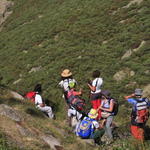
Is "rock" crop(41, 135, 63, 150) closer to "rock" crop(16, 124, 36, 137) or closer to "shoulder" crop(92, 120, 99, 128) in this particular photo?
Result: "rock" crop(16, 124, 36, 137)

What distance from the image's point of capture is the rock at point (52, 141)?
9.12 metres

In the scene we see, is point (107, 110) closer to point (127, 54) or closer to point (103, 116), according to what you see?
point (103, 116)

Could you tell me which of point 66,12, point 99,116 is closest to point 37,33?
point 66,12

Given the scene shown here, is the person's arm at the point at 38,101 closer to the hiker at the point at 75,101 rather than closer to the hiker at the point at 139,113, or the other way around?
the hiker at the point at 75,101

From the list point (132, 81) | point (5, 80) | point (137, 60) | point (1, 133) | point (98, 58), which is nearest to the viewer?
point (1, 133)

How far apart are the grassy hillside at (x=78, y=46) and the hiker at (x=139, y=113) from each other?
3208mm

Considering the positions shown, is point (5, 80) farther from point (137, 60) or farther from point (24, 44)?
point (137, 60)

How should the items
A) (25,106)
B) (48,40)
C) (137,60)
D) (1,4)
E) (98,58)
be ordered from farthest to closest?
(1,4), (48,40), (98,58), (137,60), (25,106)

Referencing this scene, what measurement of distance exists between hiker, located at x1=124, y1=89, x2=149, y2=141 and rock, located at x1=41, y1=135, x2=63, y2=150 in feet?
9.14

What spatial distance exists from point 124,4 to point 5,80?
12.8 metres

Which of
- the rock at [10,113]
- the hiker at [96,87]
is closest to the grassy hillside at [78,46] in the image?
the hiker at [96,87]

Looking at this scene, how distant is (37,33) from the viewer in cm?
2861

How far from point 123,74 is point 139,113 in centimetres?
825

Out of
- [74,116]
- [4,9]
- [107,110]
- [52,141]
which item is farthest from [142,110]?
[4,9]
